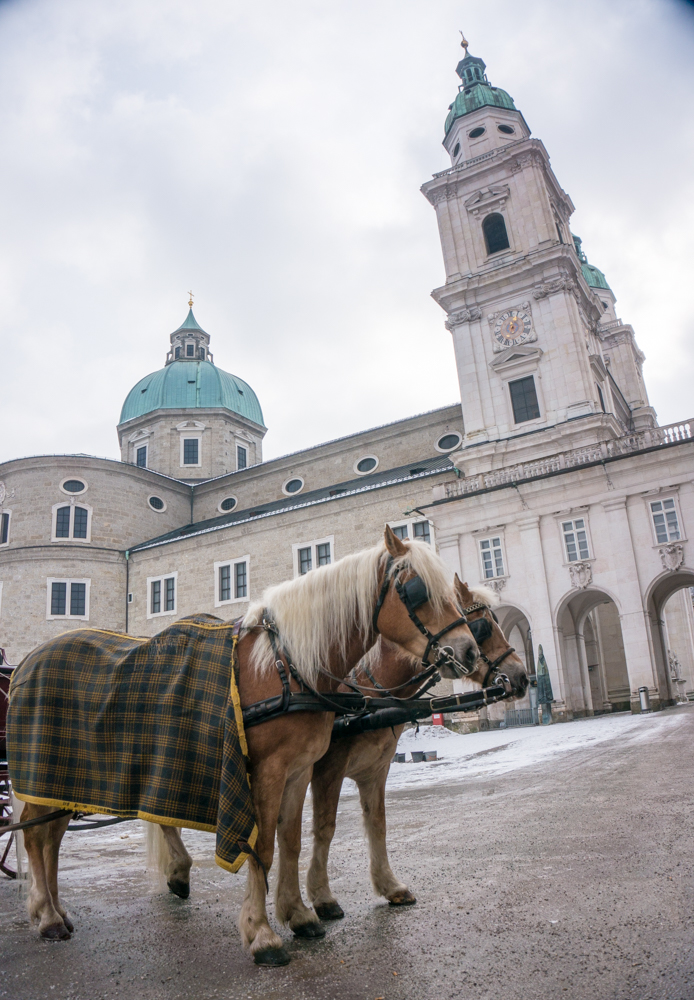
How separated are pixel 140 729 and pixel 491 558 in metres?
23.3

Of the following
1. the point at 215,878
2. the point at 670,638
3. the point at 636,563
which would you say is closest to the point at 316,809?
the point at 215,878

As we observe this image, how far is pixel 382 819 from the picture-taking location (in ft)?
15.5

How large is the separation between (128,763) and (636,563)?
74.6 ft

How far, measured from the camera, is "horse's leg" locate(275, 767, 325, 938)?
153 inches

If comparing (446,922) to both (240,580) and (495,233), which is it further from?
(495,233)

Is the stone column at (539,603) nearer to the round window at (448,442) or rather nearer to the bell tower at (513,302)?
the bell tower at (513,302)

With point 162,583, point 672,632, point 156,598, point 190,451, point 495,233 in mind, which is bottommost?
point 672,632

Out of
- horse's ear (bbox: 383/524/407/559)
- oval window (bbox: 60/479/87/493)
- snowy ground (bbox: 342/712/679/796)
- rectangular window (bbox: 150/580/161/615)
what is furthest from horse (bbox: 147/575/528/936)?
oval window (bbox: 60/479/87/493)

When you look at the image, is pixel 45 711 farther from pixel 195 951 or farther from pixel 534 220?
pixel 534 220

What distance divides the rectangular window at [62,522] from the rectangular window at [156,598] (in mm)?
5590

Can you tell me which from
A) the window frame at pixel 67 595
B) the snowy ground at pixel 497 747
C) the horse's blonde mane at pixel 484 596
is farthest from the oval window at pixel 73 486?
the horse's blonde mane at pixel 484 596

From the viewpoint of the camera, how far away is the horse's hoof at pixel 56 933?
13.5ft

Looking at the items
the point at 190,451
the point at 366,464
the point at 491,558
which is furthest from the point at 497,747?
the point at 190,451

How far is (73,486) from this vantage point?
39.3 metres
